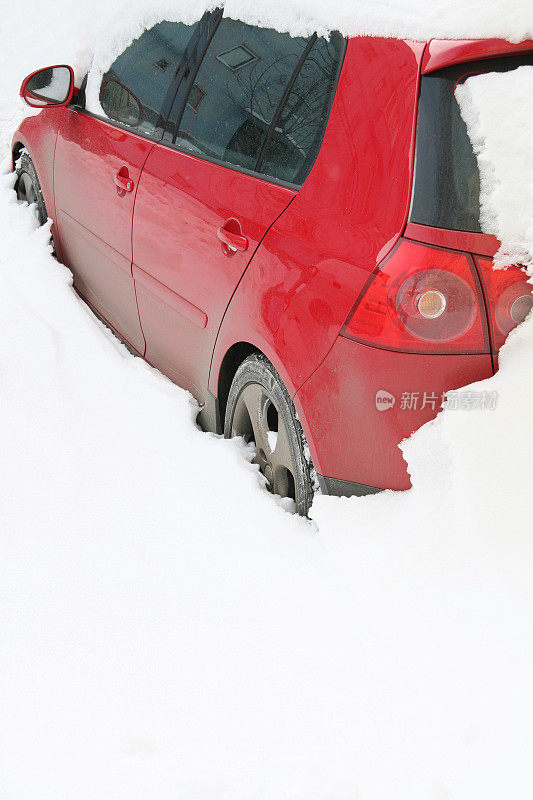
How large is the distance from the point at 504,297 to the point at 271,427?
0.94 metres

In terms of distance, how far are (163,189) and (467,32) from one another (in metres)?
1.35

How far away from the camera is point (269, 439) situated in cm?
248

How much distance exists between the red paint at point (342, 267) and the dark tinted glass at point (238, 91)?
0.25 ft

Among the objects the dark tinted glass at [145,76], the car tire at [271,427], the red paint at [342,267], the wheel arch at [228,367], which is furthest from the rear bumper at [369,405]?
the dark tinted glass at [145,76]

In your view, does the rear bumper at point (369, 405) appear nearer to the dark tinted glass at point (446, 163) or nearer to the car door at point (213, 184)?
the dark tinted glass at point (446, 163)

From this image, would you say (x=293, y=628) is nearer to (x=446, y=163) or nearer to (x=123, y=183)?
(x=446, y=163)

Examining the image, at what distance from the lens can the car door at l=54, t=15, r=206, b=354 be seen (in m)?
3.03

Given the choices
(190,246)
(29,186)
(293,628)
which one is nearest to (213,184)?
(190,246)

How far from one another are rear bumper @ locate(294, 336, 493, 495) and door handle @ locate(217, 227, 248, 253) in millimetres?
517

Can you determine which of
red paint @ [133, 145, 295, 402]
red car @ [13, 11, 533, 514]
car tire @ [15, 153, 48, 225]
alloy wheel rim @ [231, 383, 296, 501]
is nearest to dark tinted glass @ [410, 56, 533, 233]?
red car @ [13, 11, 533, 514]

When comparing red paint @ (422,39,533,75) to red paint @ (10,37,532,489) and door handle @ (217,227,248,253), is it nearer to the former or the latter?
red paint @ (10,37,532,489)

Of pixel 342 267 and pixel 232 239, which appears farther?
pixel 232 239

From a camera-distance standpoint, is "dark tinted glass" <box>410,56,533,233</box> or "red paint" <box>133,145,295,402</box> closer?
"dark tinted glass" <box>410,56,533,233</box>

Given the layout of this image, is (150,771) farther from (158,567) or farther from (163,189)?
(163,189)
